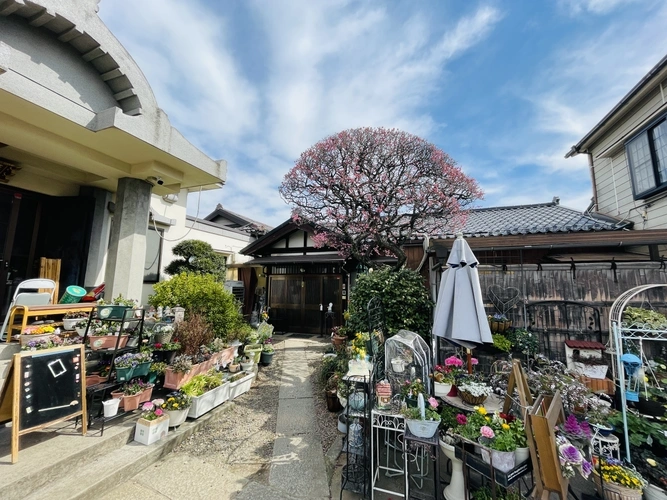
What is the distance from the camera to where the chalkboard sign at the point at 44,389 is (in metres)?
2.82

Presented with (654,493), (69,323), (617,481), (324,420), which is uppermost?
(69,323)

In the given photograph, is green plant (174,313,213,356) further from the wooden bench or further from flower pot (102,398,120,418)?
the wooden bench

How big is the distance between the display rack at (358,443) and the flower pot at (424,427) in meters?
0.48

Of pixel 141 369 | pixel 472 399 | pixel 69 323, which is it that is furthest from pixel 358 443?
pixel 69 323

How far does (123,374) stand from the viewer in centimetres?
379

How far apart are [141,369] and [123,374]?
239 millimetres

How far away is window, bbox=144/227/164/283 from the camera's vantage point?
27.4 feet

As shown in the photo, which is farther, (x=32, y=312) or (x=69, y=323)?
(x=69, y=323)

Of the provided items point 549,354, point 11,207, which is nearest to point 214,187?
point 11,207

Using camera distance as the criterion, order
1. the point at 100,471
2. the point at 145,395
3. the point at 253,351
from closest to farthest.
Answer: the point at 100,471
the point at 145,395
the point at 253,351

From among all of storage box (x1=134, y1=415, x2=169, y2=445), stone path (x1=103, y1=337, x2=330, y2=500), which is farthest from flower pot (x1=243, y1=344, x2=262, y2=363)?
storage box (x1=134, y1=415, x2=169, y2=445)

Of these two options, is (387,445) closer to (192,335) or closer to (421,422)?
(421,422)

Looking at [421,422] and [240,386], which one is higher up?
[421,422]

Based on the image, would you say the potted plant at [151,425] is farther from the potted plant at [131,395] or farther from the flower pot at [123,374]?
the flower pot at [123,374]
